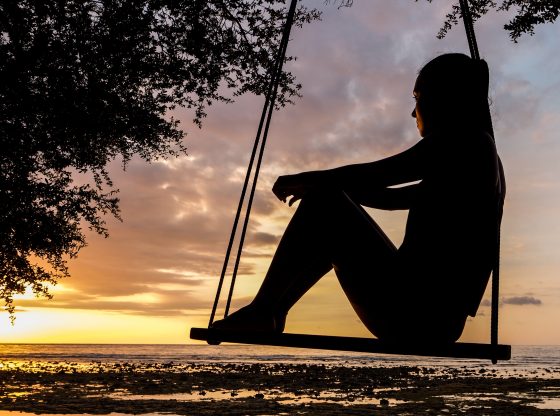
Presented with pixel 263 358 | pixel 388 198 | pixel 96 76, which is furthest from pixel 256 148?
pixel 263 358

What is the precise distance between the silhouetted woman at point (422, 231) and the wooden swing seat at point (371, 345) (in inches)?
3.1

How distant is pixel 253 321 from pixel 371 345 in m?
0.67

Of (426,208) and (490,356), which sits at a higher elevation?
(426,208)

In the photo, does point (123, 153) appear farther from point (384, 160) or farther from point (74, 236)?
point (384, 160)

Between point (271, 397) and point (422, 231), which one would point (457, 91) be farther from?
point (271, 397)

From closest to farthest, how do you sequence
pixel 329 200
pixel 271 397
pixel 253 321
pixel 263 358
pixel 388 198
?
pixel 329 200, pixel 253 321, pixel 388 198, pixel 271 397, pixel 263 358

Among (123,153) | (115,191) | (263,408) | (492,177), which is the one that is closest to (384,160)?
(492,177)

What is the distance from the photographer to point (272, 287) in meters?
3.53

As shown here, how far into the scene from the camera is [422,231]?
3.27 meters

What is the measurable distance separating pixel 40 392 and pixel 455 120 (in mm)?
17058

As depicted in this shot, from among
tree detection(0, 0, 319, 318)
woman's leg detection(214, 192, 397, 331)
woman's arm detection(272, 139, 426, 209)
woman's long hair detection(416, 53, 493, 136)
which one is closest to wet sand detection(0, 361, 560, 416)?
tree detection(0, 0, 319, 318)

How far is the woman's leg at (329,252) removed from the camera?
3.34m

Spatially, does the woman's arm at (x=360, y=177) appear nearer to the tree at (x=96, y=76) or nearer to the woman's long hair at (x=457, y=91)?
the woman's long hair at (x=457, y=91)

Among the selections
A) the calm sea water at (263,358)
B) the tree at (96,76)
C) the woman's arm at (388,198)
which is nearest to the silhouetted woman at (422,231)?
the woman's arm at (388,198)
